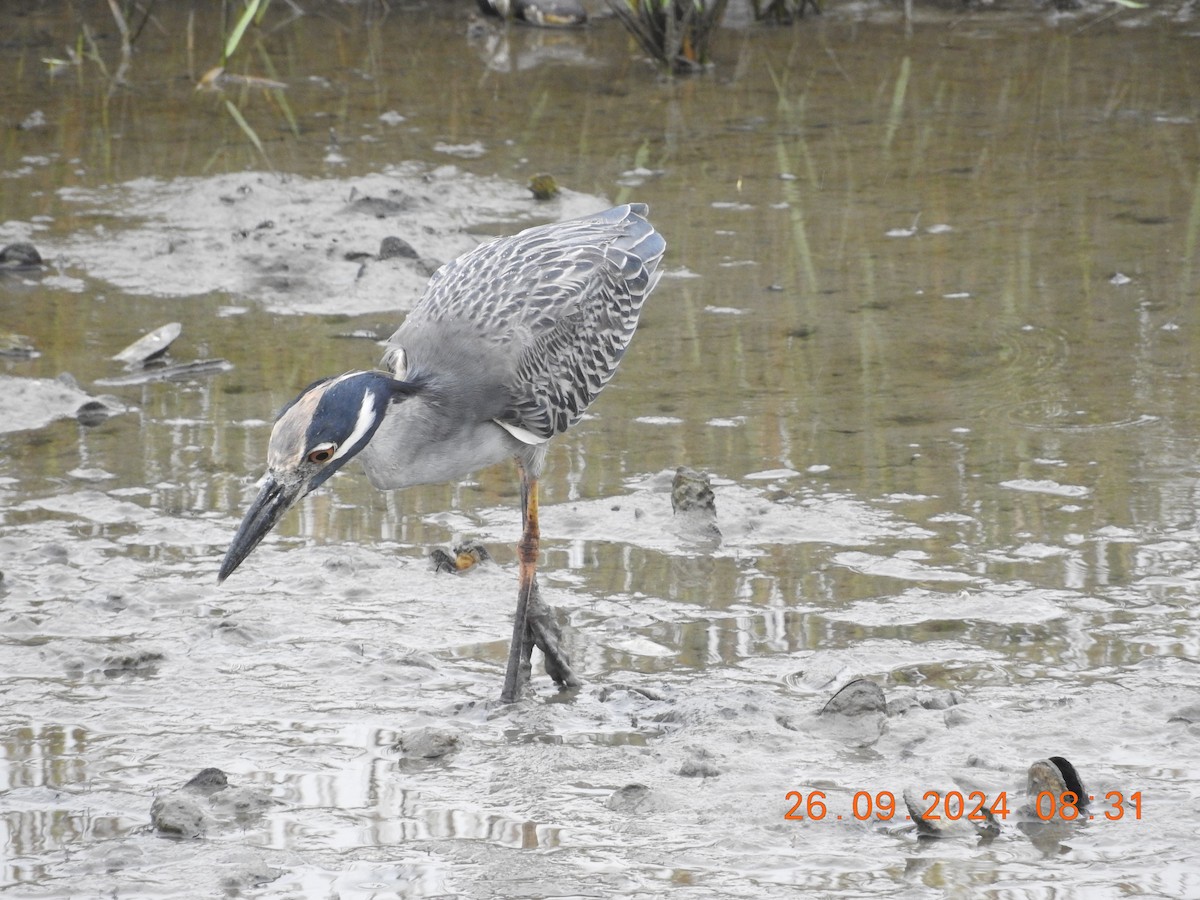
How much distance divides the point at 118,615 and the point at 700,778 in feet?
6.64

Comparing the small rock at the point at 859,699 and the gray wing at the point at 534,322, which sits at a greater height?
the gray wing at the point at 534,322

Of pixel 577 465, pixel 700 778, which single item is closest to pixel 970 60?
pixel 577 465

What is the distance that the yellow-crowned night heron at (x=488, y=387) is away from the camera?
13.6 feet

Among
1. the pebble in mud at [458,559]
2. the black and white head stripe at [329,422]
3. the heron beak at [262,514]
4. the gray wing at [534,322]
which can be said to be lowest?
the pebble in mud at [458,559]

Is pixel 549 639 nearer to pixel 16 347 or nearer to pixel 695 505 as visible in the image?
pixel 695 505

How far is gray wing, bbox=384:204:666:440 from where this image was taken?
4.82m

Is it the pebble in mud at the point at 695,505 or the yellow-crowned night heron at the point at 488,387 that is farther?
the pebble in mud at the point at 695,505

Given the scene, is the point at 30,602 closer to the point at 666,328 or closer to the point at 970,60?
the point at 666,328

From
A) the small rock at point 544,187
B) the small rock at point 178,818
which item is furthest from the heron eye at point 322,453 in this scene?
the small rock at point 544,187

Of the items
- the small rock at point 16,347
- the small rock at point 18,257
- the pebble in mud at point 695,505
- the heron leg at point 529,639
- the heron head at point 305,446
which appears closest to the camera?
the heron head at point 305,446

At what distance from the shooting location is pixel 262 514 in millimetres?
4129
